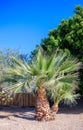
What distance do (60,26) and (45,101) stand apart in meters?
5.80

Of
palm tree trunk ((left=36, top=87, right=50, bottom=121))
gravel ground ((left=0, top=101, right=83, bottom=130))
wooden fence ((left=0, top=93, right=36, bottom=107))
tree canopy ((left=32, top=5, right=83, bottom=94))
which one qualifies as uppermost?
tree canopy ((left=32, top=5, right=83, bottom=94))

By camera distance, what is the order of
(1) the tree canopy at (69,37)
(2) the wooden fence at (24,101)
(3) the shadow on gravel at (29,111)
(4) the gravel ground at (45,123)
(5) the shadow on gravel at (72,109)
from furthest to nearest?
(2) the wooden fence at (24,101), (5) the shadow on gravel at (72,109), (1) the tree canopy at (69,37), (3) the shadow on gravel at (29,111), (4) the gravel ground at (45,123)

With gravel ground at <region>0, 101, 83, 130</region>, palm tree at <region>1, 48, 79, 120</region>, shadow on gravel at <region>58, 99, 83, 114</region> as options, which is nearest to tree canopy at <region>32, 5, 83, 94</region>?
shadow on gravel at <region>58, 99, 83, 114</region>

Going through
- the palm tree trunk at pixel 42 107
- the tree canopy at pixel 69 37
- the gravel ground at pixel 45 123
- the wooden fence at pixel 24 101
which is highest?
the tree canopy at pixel 69 37

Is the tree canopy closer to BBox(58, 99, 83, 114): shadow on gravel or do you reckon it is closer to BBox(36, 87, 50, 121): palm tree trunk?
BBox(58, 99, 83, 114): shadow on gravel

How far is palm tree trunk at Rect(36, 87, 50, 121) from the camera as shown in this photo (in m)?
15.5

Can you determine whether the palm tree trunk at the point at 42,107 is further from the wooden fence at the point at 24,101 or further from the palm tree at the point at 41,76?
the wooden fence at the point at 24,101

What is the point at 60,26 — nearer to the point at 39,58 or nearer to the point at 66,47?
the point at 66,47

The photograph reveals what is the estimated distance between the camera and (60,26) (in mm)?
19781

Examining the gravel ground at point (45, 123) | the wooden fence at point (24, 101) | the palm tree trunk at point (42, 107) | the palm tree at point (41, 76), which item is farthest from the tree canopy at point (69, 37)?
the wooden fence at point (24, 101)

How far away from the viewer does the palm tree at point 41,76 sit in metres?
15.2

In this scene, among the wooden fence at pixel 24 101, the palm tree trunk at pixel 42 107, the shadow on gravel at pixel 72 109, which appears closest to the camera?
the palm tree trunk at pixel 42 107

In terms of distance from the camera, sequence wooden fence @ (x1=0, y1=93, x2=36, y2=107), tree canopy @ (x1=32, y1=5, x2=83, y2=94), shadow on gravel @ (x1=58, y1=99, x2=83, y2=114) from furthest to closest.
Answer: wooden fence @ (x1=0, y1=93, x2=36, y2=107)
shadow on gravel @ (x1=58, y1=99, x2=83, y2=114)
tree canopy @ (x1=32, y1=5, x2=83, y2=94)

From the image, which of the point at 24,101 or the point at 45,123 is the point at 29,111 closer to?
the point at 24,101
